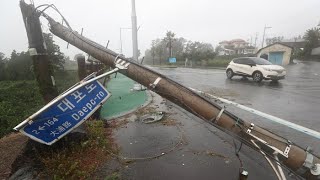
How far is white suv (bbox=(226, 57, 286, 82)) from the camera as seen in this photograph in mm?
15375

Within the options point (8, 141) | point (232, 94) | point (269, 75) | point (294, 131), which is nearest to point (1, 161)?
point (8, 141)

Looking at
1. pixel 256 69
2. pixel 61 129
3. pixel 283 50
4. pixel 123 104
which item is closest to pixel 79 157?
pixel 61 129

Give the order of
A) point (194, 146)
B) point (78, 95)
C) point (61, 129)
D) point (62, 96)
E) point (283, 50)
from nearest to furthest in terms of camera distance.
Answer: point (62, 96) → point (78, 95) → point (61, 129) → point (194, 146) → point (283, 50)

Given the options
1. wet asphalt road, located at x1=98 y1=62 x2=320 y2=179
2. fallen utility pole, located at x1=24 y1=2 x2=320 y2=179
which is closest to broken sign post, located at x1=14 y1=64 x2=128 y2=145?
fallen utility pole, located at x1=24 y1=2 x2=320 y2=179

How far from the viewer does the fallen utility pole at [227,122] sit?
3.45m

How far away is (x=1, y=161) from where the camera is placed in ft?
17.0

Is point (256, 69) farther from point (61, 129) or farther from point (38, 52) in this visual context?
point (61, 129)

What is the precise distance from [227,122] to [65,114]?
8.95ft

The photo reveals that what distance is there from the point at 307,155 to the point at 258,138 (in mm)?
696

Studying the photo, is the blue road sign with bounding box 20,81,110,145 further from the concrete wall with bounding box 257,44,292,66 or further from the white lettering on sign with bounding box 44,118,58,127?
the concrete wall with bounding box 257,44,292,66

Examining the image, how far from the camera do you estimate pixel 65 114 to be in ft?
13.6

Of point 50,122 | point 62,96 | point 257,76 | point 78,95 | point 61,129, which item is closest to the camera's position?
point 62,96

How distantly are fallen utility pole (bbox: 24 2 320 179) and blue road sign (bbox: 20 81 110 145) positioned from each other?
744 millimetres

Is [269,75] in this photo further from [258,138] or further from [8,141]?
[8,141]
